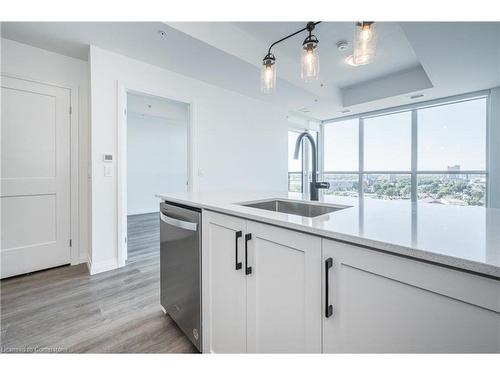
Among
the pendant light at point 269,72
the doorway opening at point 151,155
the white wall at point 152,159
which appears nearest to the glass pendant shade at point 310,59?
the pendant light at point 269,72

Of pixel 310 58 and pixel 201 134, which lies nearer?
pixel 310 58

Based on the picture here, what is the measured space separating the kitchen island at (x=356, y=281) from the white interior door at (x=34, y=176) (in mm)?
2405

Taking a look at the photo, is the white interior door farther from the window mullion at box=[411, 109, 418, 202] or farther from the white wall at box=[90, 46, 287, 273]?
the window mullion at box=[411, 109, 418, 202]

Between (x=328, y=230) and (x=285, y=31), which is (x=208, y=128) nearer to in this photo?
(x=285, y=31)

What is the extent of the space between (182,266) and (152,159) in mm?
5552

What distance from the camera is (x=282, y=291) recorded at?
0.89 m

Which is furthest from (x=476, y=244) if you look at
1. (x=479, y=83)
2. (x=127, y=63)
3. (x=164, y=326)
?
(x=479, y=83)

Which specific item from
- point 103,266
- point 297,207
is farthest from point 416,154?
point 103,266

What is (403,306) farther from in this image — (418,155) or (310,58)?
(418,155)

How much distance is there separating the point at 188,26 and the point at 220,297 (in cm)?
234

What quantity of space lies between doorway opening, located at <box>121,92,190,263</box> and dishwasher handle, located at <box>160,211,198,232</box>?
130 inches

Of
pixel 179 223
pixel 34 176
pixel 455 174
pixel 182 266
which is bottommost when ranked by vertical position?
pixel 182 266

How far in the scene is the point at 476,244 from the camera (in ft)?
1.91

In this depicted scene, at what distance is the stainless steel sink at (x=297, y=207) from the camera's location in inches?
52.5
